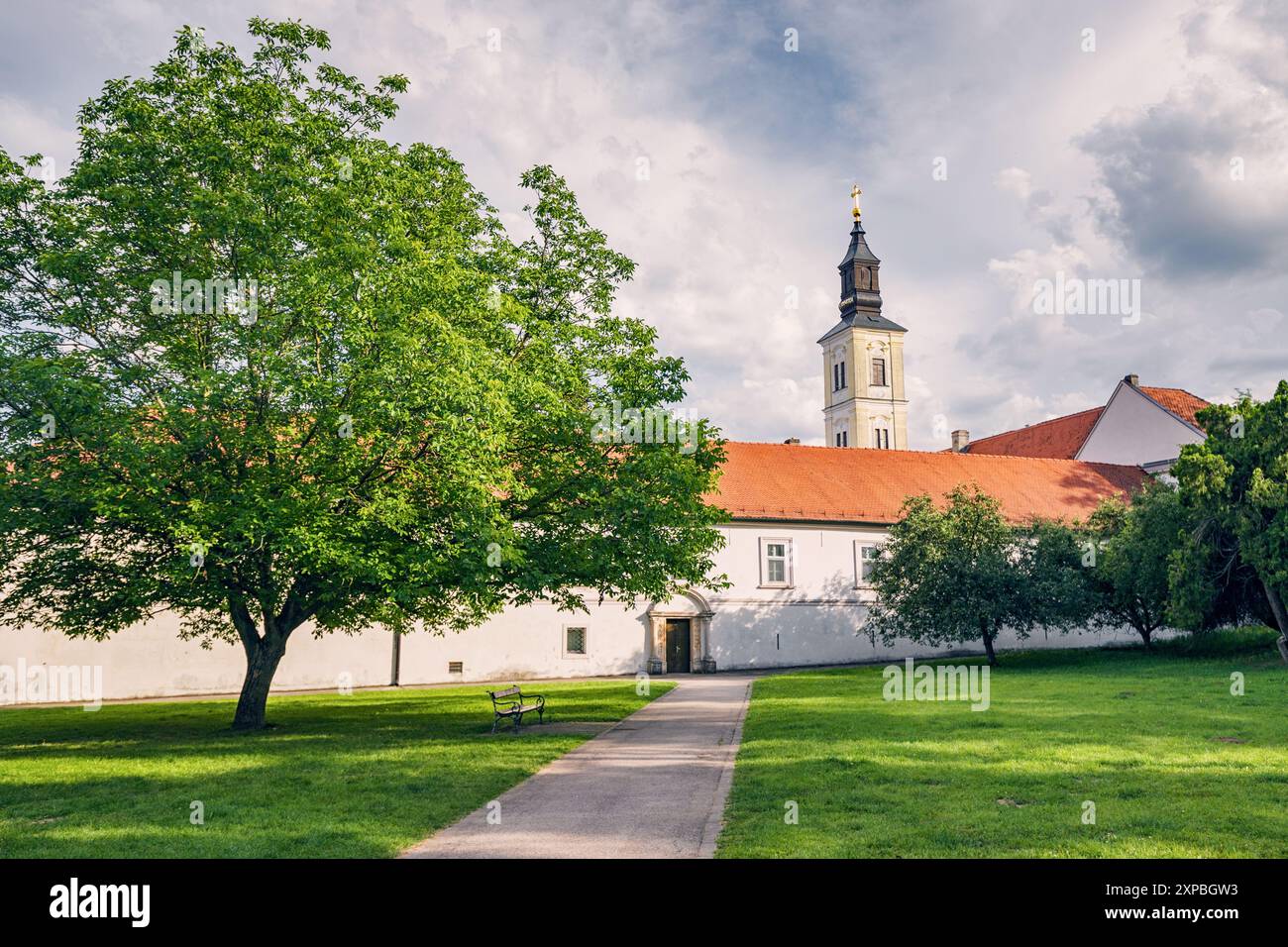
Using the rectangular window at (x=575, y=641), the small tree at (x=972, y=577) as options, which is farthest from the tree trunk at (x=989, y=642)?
the rectangular window at (x=575, y=641)

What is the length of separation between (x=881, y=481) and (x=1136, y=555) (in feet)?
42.5

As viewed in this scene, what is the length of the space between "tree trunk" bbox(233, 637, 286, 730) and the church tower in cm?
5632

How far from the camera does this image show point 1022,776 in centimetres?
1038

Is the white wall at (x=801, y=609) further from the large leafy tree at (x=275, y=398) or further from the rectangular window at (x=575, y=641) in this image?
the large leafy tree at (x=275, y=398)

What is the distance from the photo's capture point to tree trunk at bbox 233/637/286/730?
1869 cm

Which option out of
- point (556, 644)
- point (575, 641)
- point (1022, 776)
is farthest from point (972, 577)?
point (1022, 776)

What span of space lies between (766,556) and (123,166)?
89.9ft

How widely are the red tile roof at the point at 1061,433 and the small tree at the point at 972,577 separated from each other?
786 inches

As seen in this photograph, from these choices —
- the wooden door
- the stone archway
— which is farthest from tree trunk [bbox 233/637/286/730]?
the wooden door

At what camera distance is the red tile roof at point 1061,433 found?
47.6 m

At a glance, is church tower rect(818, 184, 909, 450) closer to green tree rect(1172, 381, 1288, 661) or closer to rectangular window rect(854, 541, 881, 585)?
rectangular window rect(854, 541, 881, 585)

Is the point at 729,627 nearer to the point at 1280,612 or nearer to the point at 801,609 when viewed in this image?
the point at 801,609

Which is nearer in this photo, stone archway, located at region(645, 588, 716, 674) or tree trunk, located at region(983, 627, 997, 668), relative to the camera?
tree trunk, located at region(983, 627, 997, 668)

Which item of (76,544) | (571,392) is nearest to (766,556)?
(571,392)
